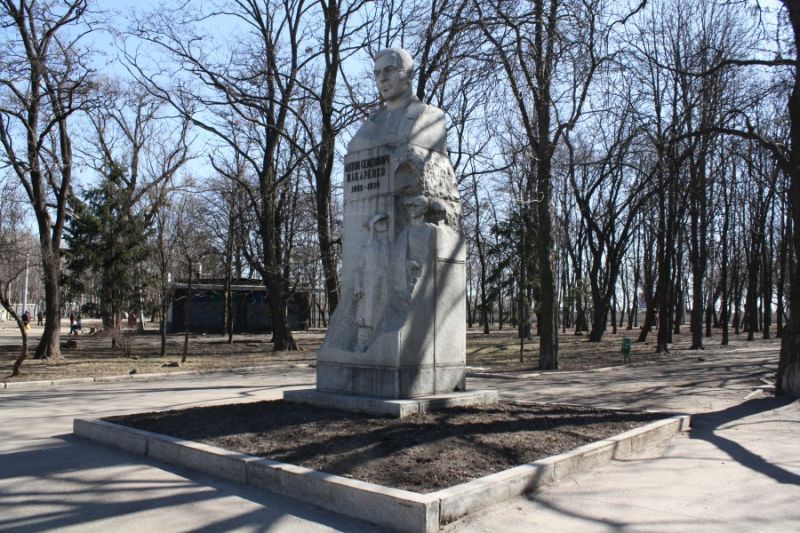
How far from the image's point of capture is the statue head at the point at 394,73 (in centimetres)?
903

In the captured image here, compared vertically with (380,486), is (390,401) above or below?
above

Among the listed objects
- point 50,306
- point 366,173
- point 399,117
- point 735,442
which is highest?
point 399,117

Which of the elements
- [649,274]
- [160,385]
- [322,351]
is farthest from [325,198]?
[649,274]

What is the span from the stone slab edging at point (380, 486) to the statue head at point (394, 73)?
5407 mm

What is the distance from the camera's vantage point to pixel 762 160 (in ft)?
104

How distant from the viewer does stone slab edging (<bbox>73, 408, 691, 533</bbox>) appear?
15.5ft

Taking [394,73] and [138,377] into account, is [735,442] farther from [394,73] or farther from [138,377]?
[138,377]

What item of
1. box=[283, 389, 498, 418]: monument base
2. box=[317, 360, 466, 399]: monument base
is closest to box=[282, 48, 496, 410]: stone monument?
box=[317, 360, 466, 399]: monument base

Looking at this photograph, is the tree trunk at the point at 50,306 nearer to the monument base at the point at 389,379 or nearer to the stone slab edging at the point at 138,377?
the stone slab edging at the point at 138,377

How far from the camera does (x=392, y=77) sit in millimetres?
9070

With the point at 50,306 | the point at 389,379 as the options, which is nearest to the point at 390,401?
the point at 389,379

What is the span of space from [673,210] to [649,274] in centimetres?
1552

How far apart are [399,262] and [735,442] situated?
4.82 m

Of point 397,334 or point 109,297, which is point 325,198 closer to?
point 109,297
